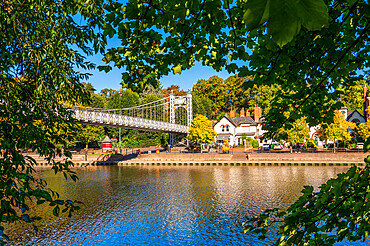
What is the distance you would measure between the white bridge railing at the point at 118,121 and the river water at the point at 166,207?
12.5 meters

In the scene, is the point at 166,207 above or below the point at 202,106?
below

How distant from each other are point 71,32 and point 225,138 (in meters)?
55.5

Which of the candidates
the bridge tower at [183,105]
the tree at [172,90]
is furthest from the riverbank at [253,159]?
the tree at [172,90]

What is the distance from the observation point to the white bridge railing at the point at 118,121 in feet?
135

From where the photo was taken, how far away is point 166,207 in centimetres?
1855

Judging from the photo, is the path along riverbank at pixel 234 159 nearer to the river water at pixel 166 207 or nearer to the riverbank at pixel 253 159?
the riverbank at pixel 253 159

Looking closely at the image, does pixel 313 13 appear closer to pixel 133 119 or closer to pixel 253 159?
pixel 253 159

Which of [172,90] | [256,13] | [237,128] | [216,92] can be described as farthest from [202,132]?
[256,13]

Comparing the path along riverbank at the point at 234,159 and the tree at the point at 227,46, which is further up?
the tree at the point at 227,46

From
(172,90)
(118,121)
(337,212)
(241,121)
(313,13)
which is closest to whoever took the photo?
(313,13)

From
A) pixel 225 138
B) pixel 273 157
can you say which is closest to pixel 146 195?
pixel 273 157

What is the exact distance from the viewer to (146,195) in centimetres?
2195

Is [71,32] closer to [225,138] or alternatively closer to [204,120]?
[204,120]

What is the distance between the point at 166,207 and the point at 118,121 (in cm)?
3014
